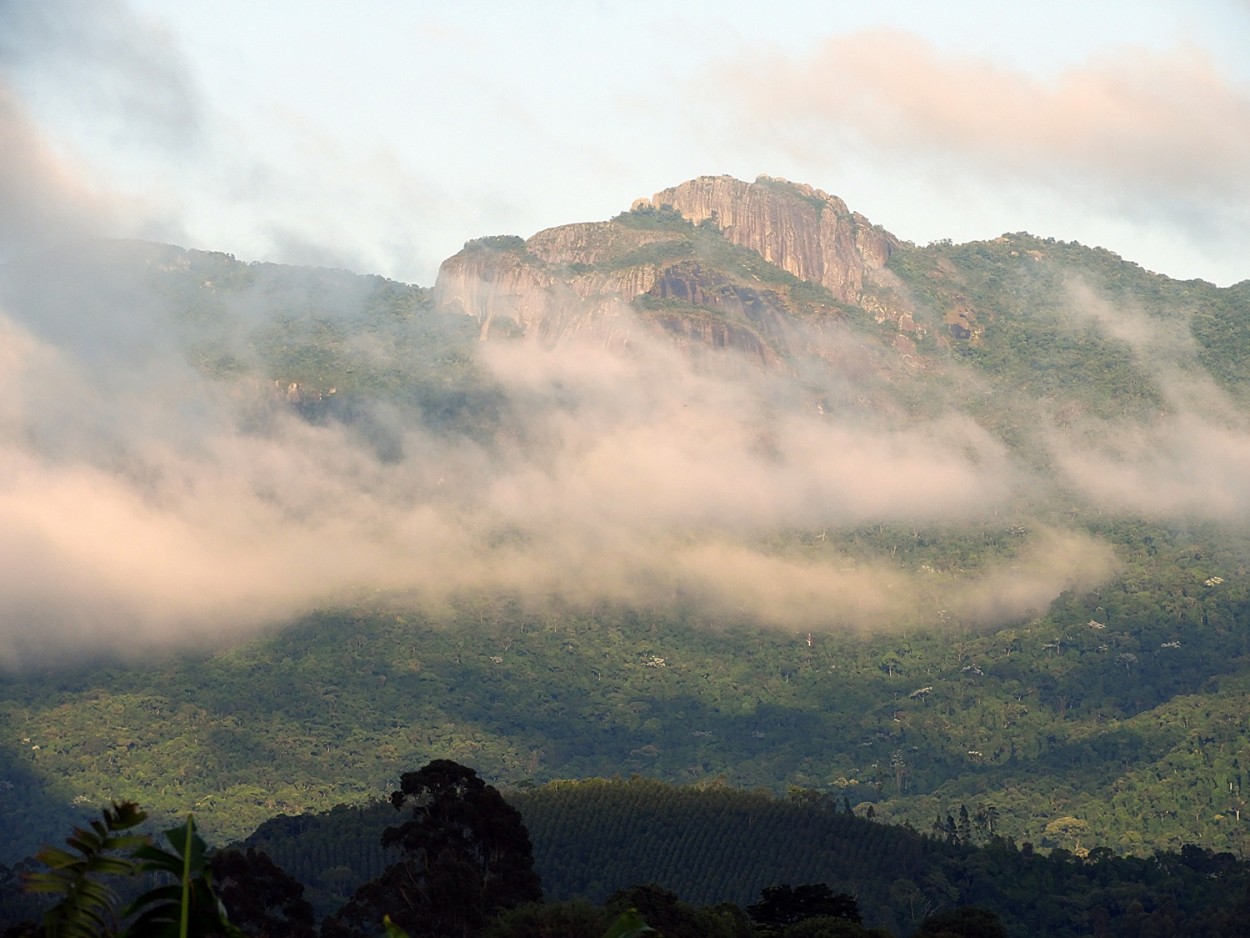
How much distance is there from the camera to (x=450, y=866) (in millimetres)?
76812

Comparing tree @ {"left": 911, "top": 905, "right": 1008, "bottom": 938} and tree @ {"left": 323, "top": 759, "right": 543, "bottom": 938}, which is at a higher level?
tree @ {"left": 323, "top": 759, "right": 543, "bottom": 938}

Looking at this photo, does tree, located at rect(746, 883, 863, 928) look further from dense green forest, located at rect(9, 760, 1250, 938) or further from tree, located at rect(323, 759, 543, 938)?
tree, located at rect(323, 759, 543, 938)

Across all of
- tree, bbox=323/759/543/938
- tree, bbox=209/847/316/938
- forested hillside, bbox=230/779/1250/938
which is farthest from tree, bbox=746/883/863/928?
forested hillside, bbox=230/779/1250/938

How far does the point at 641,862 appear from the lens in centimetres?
14188

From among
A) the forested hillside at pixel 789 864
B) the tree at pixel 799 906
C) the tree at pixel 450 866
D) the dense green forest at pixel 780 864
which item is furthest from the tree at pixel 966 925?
the forested hillside at pixel 789 864

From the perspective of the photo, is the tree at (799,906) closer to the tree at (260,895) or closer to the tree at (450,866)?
the tree at (450,866)

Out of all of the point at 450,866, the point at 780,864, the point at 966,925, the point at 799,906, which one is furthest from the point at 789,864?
the point at 450,866

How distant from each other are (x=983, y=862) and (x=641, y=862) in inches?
1169

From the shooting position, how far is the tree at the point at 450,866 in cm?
7581

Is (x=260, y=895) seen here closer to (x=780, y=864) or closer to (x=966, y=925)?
(x=966, y=925)

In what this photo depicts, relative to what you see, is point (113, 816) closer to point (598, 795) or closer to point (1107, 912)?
point (1107, 912)

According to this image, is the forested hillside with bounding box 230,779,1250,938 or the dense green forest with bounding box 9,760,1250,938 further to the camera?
the forested hillside with bounding box 230,779,1250,938

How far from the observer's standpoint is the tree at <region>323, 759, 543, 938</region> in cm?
7581

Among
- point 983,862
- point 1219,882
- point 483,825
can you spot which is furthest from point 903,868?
point 483,825
